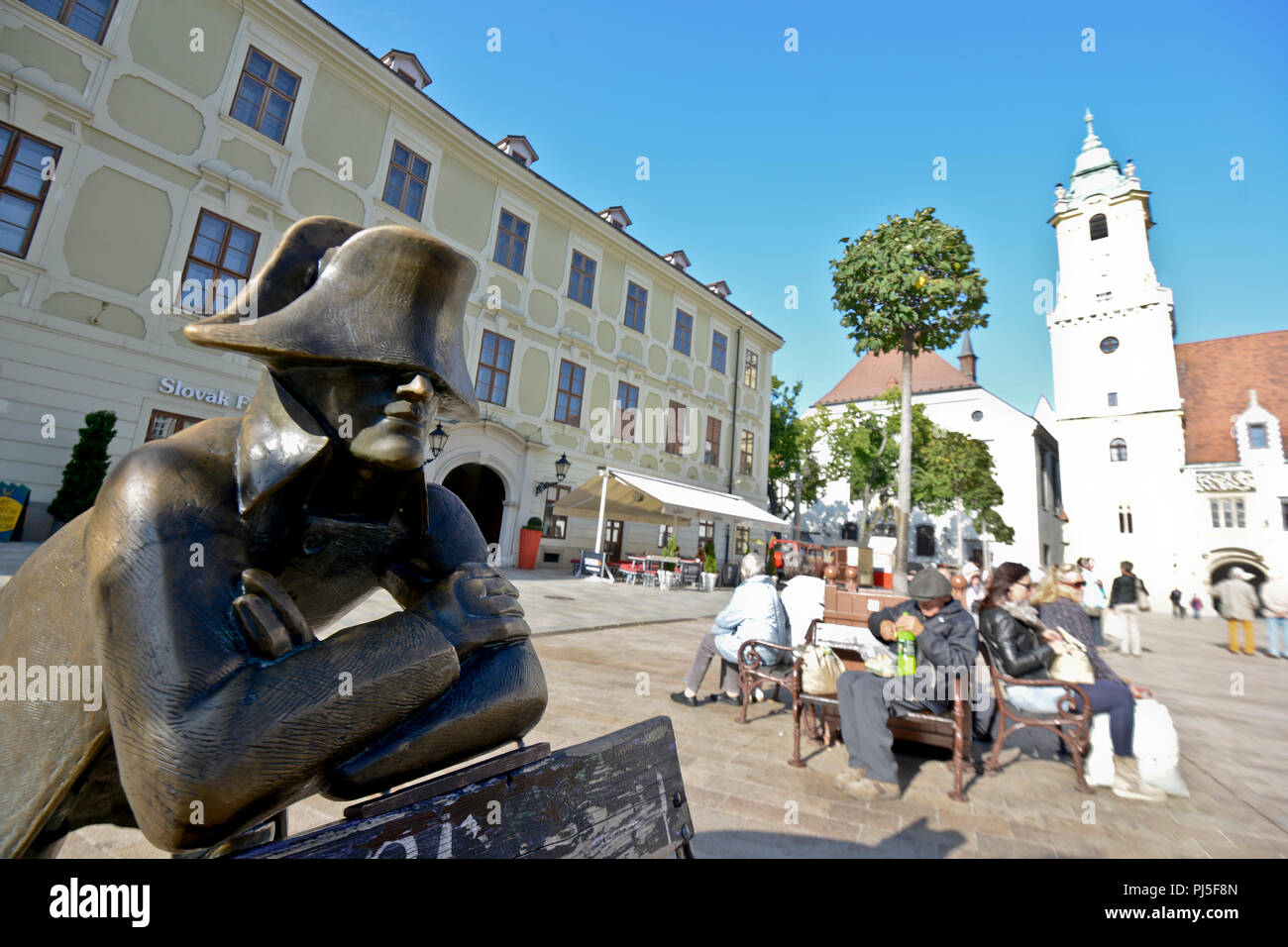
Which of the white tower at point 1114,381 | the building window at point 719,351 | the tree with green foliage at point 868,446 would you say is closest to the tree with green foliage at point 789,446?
the tree with green foliage at point 868,446

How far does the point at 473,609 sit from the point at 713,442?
71.4 ft

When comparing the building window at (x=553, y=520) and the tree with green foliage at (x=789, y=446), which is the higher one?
the tree with green foliage at (x=789, y=446)

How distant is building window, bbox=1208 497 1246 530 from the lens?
95.1 ft

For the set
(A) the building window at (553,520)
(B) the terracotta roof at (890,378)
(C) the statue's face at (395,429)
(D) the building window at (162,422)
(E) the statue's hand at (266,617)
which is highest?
(B) the terracotta roof at (890,378)

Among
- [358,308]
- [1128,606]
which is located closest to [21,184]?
[358,308]

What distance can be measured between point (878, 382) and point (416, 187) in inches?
1685

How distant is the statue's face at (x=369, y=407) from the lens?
2.85 ft

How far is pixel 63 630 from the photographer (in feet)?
2.68

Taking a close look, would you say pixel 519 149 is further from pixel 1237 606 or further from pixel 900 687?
pixel 1237 606

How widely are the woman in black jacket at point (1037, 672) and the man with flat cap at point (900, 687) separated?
0.46 meters

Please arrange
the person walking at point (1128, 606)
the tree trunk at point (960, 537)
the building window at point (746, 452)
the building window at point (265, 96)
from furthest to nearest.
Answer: the tree trunk at point (960, 537) < the building window at point (746, 452) < the building window at point (265, 96) < the person walking at point (1128, 606)

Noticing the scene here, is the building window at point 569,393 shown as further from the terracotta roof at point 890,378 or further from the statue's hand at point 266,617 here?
the terracotta roof at point 890,378
